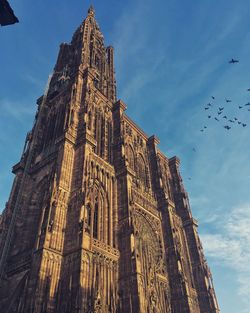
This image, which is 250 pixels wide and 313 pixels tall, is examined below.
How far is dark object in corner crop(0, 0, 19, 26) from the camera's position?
621 cm

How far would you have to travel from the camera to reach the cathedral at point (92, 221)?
2022cm

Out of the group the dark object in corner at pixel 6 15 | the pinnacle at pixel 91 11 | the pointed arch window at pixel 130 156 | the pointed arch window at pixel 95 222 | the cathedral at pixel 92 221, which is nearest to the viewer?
the dark object in corner at pixel 6 15

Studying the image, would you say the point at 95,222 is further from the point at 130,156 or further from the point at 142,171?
the point at 142,171

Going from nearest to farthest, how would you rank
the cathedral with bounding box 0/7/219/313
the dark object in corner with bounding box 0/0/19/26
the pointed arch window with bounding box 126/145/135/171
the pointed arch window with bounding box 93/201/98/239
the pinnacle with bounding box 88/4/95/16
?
the dark object in corner with bounding box 0/0/19/26 < the cathedral with bounding box 0/7/219/313 < the pointed arch window with bounding box 93/201/98/239 < the pointed arch window with bounding box 126/145/135/171 < the pinnacle with bounding box 88/4/95/16

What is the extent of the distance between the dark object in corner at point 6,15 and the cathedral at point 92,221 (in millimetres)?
16475

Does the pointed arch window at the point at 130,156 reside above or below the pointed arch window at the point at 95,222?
above

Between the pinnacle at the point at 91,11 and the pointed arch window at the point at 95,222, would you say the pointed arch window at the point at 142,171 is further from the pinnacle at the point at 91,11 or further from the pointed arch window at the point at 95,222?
the pinnacle at the point at 91,11

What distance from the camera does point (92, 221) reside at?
24.7 metres

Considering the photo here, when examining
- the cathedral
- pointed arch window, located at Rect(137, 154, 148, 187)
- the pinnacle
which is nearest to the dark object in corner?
the cathedral

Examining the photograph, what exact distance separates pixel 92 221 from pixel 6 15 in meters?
20.4

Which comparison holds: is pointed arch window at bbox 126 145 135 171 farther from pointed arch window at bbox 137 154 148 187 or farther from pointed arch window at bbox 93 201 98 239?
pointed arch window at bbox 93 201 98 239

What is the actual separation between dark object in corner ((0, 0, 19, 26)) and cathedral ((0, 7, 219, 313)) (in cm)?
1648

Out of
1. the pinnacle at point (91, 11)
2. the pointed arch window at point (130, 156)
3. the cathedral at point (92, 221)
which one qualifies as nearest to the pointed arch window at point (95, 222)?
the cathedral at point (92, 221)

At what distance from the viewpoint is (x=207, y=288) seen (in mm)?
33406
